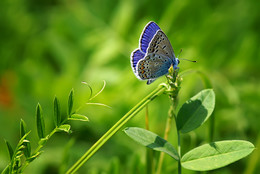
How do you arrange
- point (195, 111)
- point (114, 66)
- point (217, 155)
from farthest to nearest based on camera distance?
point (114, 66) → point (195, 111) → point (217, 155)

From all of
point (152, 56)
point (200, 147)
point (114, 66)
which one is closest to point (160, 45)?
point (152, 56)

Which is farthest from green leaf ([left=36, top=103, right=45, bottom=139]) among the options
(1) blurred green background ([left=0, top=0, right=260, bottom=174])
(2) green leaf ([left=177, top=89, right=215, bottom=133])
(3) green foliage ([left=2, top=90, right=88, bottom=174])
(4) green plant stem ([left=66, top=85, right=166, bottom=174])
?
(1) blurred green background ([left=0, top=0, right=260, bottom=174])

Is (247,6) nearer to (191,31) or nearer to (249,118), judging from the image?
(191,31)

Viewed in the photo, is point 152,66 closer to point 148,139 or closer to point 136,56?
point 136,56

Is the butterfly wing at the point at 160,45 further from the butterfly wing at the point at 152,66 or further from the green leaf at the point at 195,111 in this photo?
the green leaf at the point at 195,111

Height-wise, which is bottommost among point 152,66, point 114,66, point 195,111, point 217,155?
point 217,155

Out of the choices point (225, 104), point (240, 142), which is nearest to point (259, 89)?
point (225, 104)
